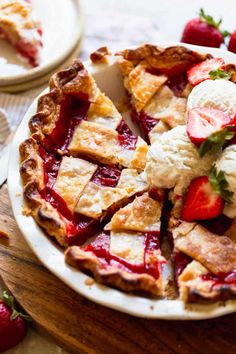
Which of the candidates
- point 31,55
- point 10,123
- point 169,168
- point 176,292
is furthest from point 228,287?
point 31,55

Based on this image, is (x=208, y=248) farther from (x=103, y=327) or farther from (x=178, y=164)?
(x=103, y=327)

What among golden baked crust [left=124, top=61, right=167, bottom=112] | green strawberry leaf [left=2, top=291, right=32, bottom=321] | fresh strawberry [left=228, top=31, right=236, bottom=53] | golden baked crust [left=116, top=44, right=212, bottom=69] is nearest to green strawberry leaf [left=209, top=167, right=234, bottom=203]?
golden baked crust [left=124, top=61, right=167, bottom=112]

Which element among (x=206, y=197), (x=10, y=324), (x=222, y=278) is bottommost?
(x=10, y=324)

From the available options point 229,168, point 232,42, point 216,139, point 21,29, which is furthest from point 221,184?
point 21,29

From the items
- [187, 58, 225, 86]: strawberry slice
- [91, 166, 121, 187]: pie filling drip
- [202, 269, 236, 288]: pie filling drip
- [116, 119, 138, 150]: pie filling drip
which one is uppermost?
[187, 58, 225, 86]: strawberry slice

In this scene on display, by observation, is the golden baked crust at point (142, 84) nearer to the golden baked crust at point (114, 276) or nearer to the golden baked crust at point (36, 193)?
the golden baked crust at point (36, 193)

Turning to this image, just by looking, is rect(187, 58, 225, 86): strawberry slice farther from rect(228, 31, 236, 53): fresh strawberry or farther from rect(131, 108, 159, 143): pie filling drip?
rect(228, 31, 236, 53): fresh strawberry
